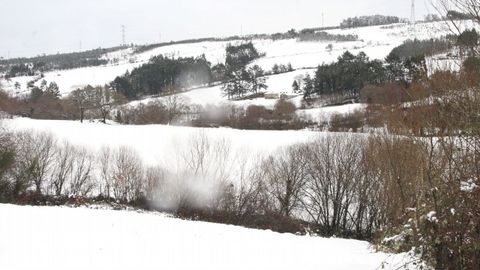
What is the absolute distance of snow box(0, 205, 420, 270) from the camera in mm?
9953

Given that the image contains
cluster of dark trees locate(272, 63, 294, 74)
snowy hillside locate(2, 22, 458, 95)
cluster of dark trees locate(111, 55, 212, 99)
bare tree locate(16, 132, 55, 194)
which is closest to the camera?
bare tree locate(16, 132, 55, 194)

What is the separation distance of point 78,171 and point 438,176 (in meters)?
36.1

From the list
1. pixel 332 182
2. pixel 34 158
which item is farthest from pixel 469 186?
pixel 34 158

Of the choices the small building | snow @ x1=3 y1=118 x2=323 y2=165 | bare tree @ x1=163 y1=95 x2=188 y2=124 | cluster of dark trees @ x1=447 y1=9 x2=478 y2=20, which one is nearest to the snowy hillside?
the small building

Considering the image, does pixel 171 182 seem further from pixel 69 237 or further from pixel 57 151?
pixel 69 237

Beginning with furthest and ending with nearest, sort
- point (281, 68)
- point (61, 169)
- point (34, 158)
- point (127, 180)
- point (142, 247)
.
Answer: point (281, 68), point (61, 169), point (127, 180), point (34, 158), point (142, 247)

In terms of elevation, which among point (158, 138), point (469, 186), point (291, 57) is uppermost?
point (291, 57)

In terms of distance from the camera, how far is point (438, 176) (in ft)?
21.7

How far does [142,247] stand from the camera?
11.8 meters

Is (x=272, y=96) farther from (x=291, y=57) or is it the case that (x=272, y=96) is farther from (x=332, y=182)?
(x=332, y=182)

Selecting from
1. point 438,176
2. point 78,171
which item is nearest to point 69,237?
point 438,176

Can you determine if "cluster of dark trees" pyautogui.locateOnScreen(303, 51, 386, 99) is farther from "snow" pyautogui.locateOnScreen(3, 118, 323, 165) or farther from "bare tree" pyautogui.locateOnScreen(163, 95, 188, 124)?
"snow" pyautogui.locateOnScreen(3, 118, 323, 165)

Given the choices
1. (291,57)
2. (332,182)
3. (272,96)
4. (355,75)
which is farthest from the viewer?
(291,57)

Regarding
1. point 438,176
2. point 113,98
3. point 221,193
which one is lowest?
point 221,193
